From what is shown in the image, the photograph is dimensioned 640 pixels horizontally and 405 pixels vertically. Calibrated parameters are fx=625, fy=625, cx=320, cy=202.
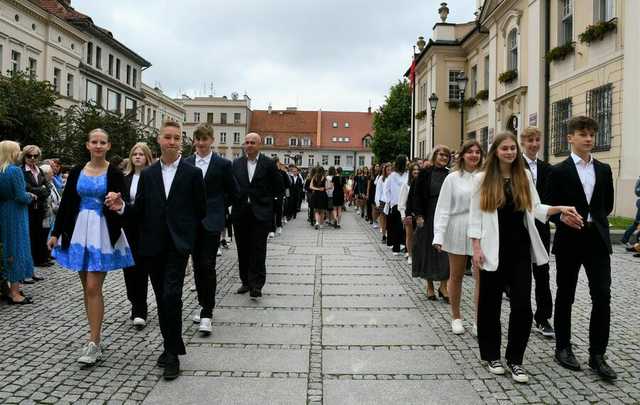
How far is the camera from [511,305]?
4719 mm

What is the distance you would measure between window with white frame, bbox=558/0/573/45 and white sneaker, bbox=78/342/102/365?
1879 centimetres

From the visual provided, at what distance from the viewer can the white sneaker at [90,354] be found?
15.8ft

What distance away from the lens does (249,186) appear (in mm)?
7820

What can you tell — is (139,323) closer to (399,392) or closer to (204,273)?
(204,273)

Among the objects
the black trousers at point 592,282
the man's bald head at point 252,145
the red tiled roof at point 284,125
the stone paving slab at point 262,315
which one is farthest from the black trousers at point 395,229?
the red tiled roof at point 284,125

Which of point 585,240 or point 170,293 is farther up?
point 585,240

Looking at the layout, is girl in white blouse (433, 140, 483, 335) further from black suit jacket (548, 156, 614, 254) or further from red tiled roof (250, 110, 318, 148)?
red tiled roof (250, 110, 318, 148)

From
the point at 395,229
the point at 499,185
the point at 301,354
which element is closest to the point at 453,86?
the point at 395,229

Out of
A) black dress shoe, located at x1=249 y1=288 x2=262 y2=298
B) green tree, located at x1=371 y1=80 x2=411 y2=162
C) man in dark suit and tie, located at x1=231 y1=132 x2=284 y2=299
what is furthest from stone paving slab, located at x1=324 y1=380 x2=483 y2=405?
green tree, located at x1=371 y1=80 x2=411 y2=162

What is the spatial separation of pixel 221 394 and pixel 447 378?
1.65 metres

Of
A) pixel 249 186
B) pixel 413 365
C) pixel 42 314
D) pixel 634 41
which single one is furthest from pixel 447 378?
pixel 634 41

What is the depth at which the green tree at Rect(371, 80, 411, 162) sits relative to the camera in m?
64.4

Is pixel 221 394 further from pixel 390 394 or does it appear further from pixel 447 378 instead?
pixel 447 378

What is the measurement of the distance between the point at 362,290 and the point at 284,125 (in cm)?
10075
